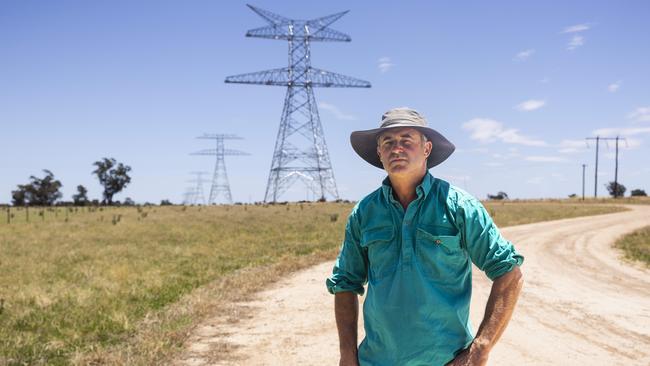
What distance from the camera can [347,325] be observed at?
118 inches

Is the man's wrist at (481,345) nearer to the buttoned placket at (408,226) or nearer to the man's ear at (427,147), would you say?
the buttoned placket at (408,226)

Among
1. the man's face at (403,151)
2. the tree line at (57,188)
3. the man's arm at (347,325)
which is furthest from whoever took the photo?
the tree line at (57,188)

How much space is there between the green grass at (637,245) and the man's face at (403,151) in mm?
15049

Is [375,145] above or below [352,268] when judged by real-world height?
above

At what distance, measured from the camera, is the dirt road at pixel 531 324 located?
6.71 metres

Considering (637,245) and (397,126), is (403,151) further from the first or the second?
(637,245)

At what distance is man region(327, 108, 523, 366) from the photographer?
268 centimetres

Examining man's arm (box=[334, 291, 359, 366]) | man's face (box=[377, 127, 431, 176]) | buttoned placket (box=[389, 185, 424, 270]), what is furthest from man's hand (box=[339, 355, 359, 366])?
man's face (box=[377, 127, 431, 176])

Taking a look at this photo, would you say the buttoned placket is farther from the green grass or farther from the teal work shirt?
the green grass

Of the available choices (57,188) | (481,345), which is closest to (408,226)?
(481,345)

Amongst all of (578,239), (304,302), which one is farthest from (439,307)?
(578,239)

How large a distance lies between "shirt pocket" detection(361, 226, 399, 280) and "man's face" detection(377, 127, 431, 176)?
0.99 ft

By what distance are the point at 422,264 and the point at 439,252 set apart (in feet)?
0.34

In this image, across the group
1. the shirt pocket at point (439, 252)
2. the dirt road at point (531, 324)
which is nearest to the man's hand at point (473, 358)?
the shirt pocket at point (439, 252)
